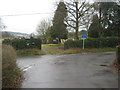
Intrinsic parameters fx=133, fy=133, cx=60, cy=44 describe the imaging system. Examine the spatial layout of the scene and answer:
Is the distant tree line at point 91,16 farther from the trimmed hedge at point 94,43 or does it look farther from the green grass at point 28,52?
the green grass at point 28,52

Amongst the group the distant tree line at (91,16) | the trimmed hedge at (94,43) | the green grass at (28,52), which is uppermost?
the distant tree line at (91,16)

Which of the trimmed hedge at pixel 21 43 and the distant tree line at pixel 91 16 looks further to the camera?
the distant tree line at pixel 91 16

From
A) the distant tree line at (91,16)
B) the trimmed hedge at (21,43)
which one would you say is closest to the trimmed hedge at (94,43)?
the distant tree line at (91,16)

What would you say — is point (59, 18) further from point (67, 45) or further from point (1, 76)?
point (1, 76)

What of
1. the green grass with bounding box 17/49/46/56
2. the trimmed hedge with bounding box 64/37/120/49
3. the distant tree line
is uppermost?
the distant tree line

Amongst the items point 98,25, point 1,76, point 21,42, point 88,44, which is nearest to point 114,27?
point 98,25

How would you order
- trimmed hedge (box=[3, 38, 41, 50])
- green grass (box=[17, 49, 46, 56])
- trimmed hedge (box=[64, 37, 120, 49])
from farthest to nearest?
trimmed hedge (box=[64, 37, 120, 49]) → trimmed hedge (box=[3, 38, 41, 50]) → green grass (box=[17, 49, 46, 56])

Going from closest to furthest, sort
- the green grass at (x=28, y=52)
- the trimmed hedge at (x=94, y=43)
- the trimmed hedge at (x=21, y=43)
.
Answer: the green grass at (x=28, y=52) → the trimmed hedge at (x=21, y=43) → the trimmed hedge at (x=94, y=43)

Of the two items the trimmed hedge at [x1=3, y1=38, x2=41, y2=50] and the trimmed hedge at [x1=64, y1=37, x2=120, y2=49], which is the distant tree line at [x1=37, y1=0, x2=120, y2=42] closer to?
the trimmed hedge at [x1=64, y1=37, x2=120, y2=49]

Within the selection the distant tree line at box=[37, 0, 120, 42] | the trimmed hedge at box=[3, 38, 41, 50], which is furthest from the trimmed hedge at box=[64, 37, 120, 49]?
the trimmed hedge at box=[3, 38, 41, 50]

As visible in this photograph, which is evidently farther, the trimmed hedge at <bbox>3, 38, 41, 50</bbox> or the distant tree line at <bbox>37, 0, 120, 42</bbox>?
the distant tree line at <bbox>37, 0, 120, 42</bbox>

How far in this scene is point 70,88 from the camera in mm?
4988

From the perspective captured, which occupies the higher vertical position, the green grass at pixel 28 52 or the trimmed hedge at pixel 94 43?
the trimmed hedge at pixel 94 43

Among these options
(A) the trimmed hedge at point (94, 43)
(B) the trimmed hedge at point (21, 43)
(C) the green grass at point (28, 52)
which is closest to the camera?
(C) the green grass at point (28, 52)
